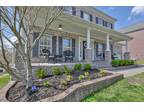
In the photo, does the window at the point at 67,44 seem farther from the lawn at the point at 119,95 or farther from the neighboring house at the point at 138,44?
the neighboring house at the point at 138,44

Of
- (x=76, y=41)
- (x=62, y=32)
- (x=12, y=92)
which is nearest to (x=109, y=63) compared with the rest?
(x=76, y=41)

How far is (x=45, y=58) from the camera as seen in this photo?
10188 millimetres

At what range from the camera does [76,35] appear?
13.6 m

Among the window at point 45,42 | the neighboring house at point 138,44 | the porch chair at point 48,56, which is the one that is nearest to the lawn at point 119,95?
the porch chair at point 48,56

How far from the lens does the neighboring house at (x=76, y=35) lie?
398 inches

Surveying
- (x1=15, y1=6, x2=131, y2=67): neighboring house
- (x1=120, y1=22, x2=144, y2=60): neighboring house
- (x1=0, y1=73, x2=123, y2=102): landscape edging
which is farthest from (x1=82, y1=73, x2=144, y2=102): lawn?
(x1=120, y1=22, x2=144, y2=60): neighboring house

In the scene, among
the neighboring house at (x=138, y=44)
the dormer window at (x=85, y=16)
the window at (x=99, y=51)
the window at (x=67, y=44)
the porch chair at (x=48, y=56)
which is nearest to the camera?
the porch chair at (x=48, y=56)

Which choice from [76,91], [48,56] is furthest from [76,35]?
[76,91]

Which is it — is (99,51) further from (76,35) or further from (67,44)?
(67,44)

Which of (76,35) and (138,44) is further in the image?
(138,44)

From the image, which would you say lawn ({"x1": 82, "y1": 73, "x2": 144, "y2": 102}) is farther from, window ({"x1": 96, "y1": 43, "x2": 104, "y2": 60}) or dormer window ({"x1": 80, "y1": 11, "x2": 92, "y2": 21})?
dormer window ({"x1": 80, "y1": 11, "x2": 92, "y2": 21})

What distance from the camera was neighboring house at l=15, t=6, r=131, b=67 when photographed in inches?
398

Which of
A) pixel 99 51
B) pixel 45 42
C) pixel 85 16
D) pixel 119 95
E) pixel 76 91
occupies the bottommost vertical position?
pixel 119 95
